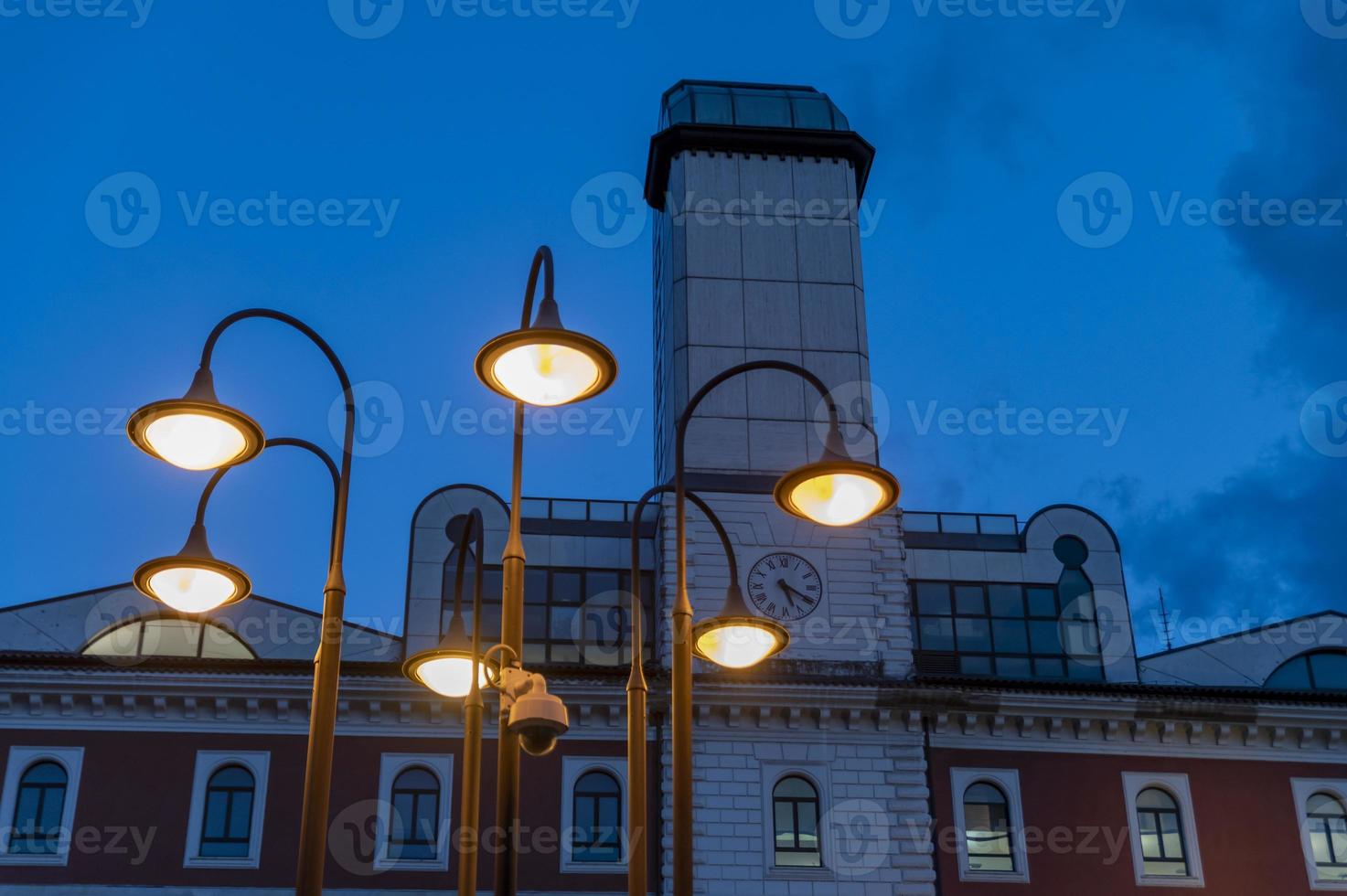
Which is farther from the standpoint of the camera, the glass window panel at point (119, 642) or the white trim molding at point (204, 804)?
the glass window panel at point (119, 642)

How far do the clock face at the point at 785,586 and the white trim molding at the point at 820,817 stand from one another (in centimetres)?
319

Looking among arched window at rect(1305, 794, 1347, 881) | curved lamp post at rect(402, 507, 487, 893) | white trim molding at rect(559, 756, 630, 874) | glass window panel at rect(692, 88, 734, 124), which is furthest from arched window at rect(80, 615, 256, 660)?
arched window at rect(1305, 794, 1347, 881)

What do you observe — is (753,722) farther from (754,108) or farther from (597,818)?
(754,108)

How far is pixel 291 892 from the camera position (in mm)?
24234

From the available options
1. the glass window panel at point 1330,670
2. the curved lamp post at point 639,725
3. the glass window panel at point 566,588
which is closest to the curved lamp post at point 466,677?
the curved lamp post at point 639,725

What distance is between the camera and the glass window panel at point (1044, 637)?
30766mm

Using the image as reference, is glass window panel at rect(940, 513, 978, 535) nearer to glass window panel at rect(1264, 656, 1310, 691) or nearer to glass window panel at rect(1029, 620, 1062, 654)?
glass window panel at rect(1029, 620, 1062, 654)

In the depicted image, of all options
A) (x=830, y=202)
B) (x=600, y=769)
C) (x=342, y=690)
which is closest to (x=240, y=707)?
(x=342, y=690)

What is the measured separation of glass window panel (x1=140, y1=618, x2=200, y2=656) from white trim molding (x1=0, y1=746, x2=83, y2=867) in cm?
334

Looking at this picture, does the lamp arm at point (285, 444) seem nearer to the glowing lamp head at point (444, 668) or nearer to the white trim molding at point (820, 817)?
the glowing lamp head at point (444, 668)

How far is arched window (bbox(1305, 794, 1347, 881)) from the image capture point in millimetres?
26484

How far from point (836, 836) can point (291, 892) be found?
9343 millimetres

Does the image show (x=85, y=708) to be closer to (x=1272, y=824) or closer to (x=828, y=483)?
(x=828, y=483)

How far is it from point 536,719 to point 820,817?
716 inches
